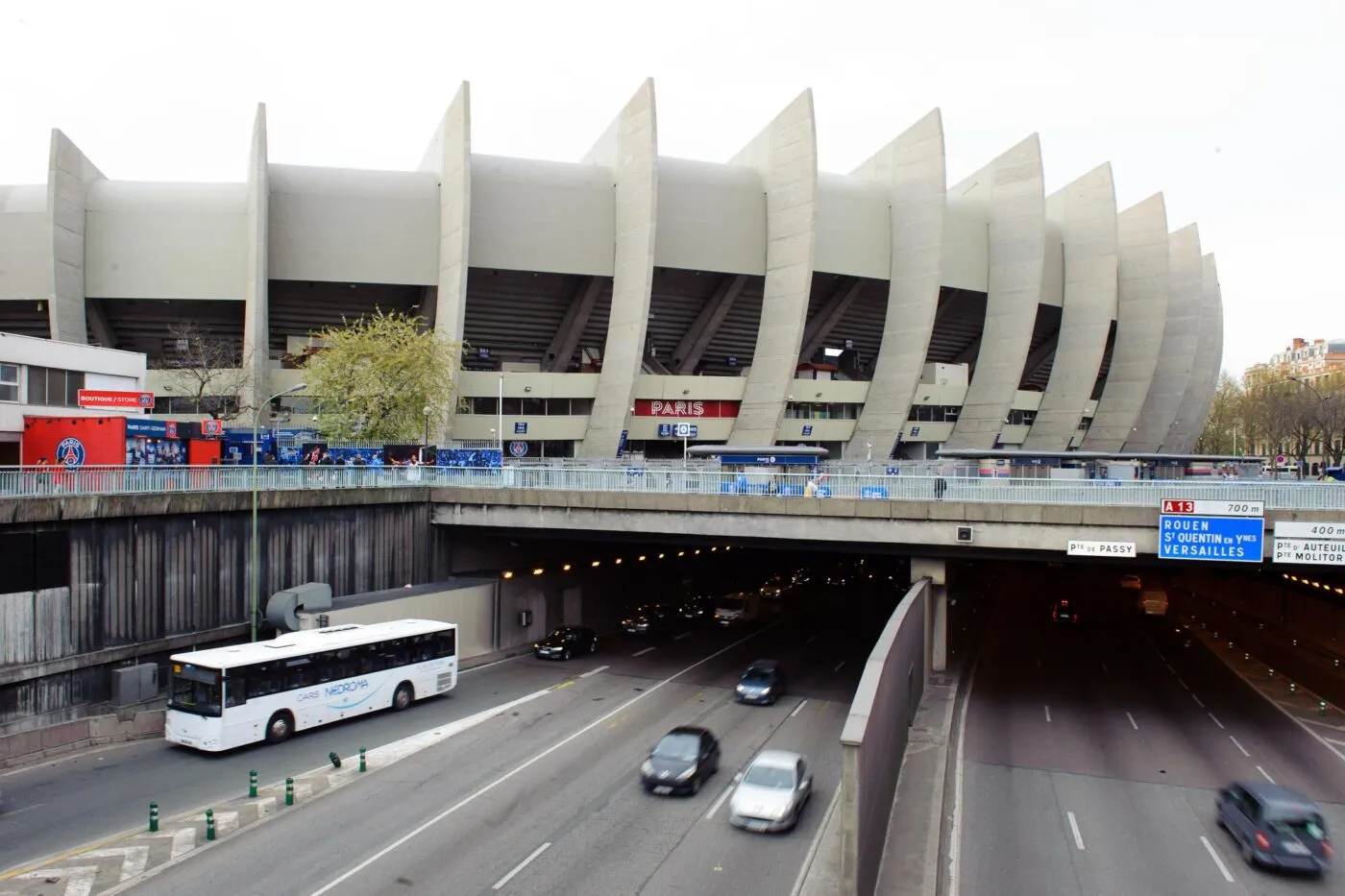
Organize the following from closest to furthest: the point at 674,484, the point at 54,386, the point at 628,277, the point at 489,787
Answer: the point at 489,787
the point at 674,484
the point at 54,386
the point at 628,277

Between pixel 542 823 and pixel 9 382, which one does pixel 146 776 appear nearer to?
Result: pixel 542 823

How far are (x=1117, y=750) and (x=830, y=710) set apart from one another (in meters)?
8.16

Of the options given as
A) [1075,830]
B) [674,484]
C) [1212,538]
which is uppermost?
[674,484]

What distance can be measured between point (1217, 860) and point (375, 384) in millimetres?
39709

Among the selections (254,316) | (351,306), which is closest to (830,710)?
(254,316)

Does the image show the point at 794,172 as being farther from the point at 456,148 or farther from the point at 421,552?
the point at 421,552

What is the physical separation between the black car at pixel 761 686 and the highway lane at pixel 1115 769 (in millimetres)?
6305

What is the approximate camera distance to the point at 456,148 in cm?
5388

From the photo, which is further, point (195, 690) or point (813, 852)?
point (195, 690)

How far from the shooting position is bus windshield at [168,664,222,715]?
848 inches

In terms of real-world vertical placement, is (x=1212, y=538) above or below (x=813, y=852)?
above

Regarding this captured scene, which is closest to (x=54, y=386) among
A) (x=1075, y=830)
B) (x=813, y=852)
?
(x=813, y=852)

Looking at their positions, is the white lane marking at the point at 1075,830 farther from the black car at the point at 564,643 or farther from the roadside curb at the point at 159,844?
the black car at the point at 564,643

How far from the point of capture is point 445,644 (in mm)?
28141
